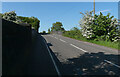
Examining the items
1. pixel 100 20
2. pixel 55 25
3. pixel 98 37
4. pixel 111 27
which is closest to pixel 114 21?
pixel 111 27

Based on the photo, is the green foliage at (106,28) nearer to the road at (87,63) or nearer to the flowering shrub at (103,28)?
the flowering shrub at (103,28)

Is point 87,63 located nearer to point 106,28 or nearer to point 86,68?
point 86,68

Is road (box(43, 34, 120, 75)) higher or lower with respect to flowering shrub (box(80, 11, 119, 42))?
lower

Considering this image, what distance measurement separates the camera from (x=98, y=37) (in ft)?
67.8

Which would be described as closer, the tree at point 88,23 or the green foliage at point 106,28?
the green foliage at point 106,28

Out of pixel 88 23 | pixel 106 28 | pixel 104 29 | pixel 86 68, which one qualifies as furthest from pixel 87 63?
pixel 88 23

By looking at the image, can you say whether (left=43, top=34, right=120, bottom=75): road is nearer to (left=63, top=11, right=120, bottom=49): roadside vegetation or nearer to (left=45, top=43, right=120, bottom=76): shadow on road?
(left=45, top=43, right=120, bottom=76): shadow on road

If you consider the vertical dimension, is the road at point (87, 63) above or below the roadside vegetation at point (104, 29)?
below

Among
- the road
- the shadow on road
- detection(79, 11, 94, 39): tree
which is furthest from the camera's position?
detection(79, 11, 94, 39): tree

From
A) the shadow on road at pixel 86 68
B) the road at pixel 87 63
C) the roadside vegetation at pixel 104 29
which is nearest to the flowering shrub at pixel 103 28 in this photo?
the roadside vegetation at pixel 104 29

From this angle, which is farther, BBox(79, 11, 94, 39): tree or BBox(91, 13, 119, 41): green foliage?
BBox(79, 11, 94, 39): tree

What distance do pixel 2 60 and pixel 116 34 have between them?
66.2ft

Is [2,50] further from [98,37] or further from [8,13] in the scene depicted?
[8,13]

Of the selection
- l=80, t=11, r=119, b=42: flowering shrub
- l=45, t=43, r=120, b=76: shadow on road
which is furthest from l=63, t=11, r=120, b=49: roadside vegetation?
l=45, t=43, r=120, b=76: shadow on road
